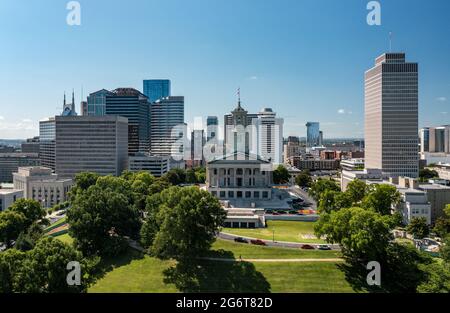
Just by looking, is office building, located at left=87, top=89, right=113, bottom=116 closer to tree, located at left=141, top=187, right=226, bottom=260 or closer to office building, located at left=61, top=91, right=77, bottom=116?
office building, located at left=61, top=91, right=77, bottom=116

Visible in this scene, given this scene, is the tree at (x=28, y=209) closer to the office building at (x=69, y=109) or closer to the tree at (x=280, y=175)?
the tree at (x=280, y=175)

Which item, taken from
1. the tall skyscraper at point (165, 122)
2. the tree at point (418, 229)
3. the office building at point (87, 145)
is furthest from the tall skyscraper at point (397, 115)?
the tall skyscraper at point (165, 122)

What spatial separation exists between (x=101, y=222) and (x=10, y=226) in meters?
16.4

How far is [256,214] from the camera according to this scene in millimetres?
66062

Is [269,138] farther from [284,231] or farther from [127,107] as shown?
[284,231]

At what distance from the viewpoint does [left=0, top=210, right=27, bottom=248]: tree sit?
53.2 m

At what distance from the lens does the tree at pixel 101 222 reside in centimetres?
4909

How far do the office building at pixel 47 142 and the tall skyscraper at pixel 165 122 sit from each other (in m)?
53.8

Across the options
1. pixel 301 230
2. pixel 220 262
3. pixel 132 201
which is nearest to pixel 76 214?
pixel 132 201

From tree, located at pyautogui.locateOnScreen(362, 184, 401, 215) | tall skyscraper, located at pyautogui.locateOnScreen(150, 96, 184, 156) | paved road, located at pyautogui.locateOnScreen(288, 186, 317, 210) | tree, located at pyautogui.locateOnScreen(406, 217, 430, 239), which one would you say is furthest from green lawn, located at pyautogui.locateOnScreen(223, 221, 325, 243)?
tall skyscraper, located at pyautogui.locateOnScreen(150, 96, 184, 156)

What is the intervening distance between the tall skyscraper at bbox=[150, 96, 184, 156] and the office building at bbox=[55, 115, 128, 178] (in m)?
70.8

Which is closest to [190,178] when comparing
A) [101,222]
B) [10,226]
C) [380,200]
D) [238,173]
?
[238,173]
